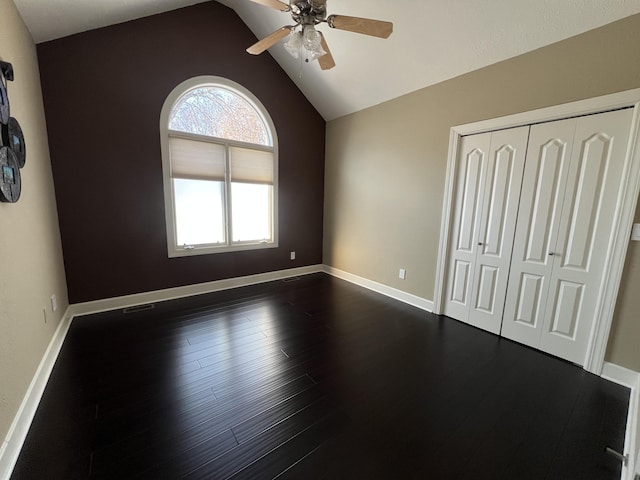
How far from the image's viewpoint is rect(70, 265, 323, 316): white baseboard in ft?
9.66

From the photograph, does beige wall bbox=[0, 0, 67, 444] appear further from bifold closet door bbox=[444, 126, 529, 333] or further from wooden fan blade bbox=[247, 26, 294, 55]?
bifold closet door bbox=[444, 126, 529, 333]

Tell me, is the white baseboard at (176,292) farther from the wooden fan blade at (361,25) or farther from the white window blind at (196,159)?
the wooden fan blade at (361,25)

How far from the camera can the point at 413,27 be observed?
253cm

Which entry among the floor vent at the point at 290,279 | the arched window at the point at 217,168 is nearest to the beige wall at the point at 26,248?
the arched window at the point at 217,168

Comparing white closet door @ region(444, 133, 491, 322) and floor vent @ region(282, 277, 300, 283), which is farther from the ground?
white closet door @ region(444, 133, 491, 322)

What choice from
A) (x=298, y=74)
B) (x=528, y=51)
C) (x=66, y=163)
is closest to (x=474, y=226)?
(x=528, y=51)

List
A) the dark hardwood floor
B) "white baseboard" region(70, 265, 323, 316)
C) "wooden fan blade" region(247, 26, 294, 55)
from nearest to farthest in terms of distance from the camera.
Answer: the dark hardwood floor
"wooden fan blade" region(247, 26, 294, 55)
"white baseboard" region(70, 265, 323, 316)

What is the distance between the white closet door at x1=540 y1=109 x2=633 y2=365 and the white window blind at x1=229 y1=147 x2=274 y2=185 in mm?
3526

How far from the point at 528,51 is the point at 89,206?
180 inches

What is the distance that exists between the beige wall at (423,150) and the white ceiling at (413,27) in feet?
0.37

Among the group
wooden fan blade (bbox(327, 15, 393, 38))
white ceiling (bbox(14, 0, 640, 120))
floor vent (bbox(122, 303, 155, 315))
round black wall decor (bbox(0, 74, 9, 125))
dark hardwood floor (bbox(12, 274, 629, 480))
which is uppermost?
white ceiling (bbox(14, 0, 640, 120))

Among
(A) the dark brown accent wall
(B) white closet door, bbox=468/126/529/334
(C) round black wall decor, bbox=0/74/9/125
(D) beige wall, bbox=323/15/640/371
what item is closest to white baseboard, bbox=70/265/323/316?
(A) the dark brown accent wall

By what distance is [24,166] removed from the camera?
6.08 feet

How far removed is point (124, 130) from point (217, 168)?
1.07m
